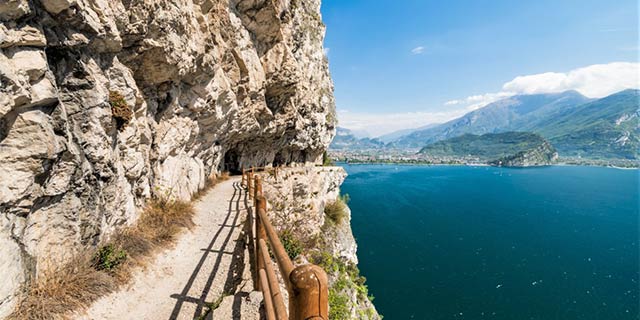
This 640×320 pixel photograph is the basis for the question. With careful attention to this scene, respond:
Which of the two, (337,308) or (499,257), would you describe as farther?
(499,257)

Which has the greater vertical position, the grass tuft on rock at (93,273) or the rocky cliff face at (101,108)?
the rocky cliff face at (101,108)

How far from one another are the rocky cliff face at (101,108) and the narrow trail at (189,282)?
1325mm

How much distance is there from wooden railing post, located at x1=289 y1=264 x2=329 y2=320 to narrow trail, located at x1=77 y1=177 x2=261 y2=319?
3.15m

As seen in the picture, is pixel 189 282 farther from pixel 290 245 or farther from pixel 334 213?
pixel 334 213

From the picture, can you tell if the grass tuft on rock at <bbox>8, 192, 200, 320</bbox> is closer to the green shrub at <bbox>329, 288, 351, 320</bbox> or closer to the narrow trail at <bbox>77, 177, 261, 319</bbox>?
the narrow trail at <bbox>77, 177, 261, 319</bbox>

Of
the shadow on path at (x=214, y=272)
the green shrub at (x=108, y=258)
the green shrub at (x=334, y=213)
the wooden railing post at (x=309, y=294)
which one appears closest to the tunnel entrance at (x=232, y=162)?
the green shrub at (x=334, y=213)

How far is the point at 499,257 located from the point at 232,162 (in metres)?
38.8

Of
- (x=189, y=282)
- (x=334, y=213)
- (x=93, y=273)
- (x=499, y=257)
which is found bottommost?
(x=499, y=257)

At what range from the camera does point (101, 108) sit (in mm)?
6512

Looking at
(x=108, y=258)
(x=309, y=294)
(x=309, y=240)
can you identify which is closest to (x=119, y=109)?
(x=108, y=258)

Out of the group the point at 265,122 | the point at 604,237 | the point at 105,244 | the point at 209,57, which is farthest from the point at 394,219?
the point at 105,244

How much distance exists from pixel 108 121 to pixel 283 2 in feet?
58.0

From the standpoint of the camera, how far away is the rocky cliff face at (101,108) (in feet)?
14.2

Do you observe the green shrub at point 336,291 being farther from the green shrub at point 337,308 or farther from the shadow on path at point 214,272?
the shadow on path at point 214,272
